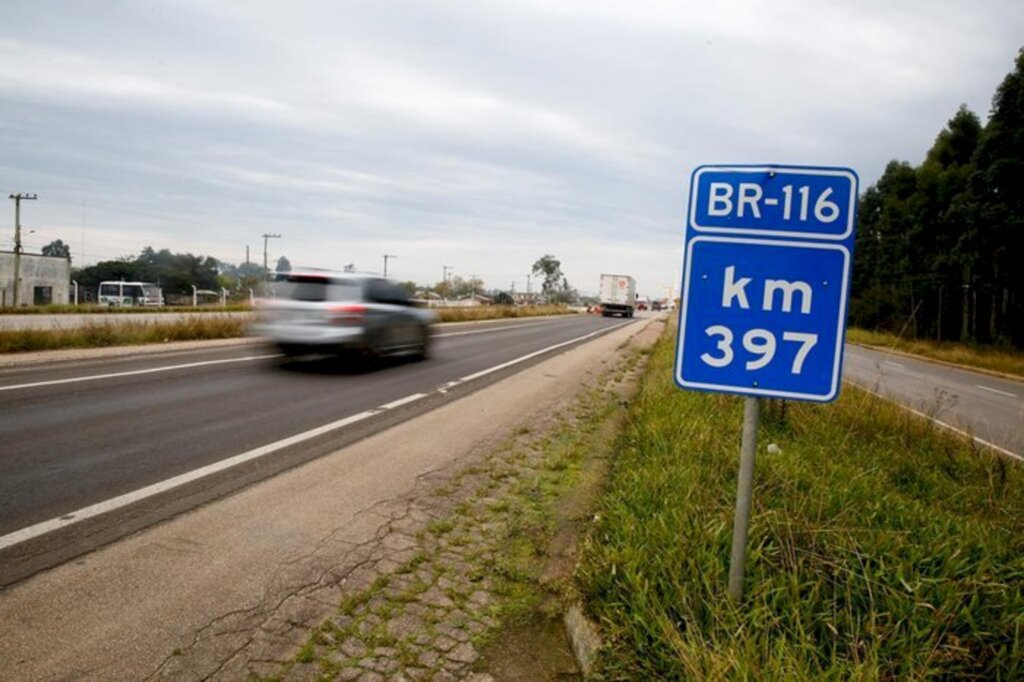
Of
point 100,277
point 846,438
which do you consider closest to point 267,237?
point 100,277

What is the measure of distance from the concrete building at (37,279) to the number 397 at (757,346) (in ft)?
207

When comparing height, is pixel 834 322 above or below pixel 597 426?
above

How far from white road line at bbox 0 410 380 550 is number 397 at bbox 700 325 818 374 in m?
3.82

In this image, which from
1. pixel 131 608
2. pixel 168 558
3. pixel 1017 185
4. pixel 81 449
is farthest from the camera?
pixel 1017 185

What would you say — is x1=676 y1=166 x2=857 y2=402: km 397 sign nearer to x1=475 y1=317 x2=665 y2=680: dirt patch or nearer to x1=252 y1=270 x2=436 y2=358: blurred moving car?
x1=475 y1=317 x2=665 y2=680: dirt patch

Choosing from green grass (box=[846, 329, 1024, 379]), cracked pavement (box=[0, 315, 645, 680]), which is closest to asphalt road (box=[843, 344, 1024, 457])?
green grass (box=[846, 329, 1024, 379])

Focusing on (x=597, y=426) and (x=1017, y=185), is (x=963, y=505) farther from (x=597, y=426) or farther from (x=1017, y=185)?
(x=1017, y=185)

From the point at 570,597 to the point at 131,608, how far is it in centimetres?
206

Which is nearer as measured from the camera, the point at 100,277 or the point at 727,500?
the point at 727,500

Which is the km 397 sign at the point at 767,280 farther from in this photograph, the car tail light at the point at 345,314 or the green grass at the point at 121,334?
the green grass at the point at 121,334

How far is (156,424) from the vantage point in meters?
6.07

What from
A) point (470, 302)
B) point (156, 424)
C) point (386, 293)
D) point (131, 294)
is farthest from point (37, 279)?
point (156, 424)

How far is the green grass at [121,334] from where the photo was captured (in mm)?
11375

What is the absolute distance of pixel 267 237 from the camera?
75.5 metres
